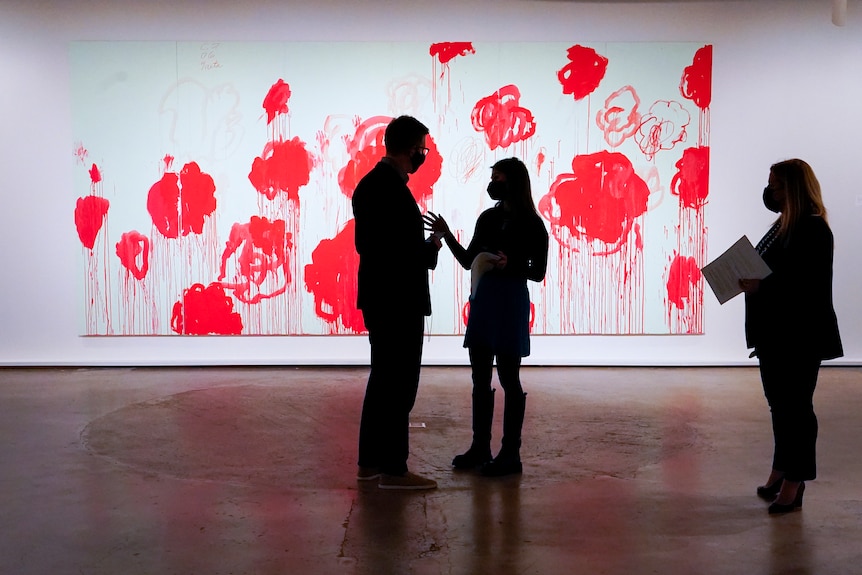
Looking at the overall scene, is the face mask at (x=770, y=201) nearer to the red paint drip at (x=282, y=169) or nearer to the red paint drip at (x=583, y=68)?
the red paint drip at (x=583, y=68)

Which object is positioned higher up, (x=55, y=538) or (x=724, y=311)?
(x=724, y=311)

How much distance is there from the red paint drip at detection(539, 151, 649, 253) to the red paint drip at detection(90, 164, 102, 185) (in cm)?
370

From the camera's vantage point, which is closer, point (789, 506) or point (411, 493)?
point (789, 506)

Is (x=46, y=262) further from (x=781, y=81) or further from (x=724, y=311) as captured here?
(x=781, y=81)

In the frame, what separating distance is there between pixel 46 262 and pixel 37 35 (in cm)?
190

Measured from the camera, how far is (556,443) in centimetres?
464

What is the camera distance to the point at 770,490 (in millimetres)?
3695

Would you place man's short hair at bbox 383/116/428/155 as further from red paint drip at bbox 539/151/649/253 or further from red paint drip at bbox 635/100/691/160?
red paint drip at bbox 635/100/691/160

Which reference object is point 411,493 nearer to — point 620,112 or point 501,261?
point 501,261

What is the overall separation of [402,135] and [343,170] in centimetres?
342

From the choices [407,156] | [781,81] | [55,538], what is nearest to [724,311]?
[781,81]

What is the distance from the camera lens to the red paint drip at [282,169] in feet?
23.2

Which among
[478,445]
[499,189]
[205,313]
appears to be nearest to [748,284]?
[499,189]

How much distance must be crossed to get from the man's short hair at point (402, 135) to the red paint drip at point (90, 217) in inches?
165
